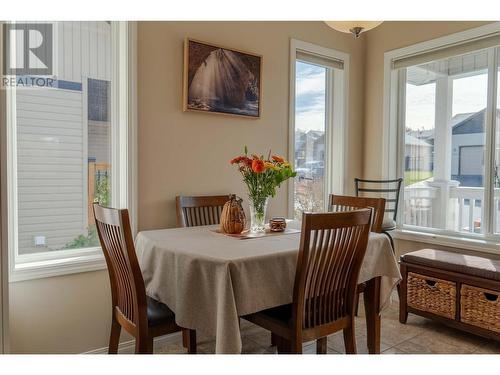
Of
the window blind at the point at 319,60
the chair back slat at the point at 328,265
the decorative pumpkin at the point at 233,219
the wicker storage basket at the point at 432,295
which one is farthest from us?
the window blind at the point at 319,60

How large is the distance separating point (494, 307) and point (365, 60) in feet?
8.40

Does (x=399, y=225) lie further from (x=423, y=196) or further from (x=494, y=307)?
(x=494, y=307)

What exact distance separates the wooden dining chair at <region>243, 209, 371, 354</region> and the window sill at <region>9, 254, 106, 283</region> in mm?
1077

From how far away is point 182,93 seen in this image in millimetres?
2729

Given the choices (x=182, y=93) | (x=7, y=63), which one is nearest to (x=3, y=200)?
(x=7, y=63)

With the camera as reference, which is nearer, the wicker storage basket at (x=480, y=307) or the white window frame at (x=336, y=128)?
the wicker storage basket at (x=480, y=307)

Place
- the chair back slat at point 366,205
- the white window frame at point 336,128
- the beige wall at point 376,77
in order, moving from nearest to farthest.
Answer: the chair back slat at point 366,205, the beige wall at point 376,77, the white window frame at point 336,128

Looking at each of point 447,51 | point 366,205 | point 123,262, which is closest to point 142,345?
point 123,262

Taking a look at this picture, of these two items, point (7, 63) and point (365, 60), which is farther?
point (365, 60)

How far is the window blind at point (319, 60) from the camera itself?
3468mm

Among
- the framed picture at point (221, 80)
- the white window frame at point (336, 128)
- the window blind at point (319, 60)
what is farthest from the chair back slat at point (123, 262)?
the white window frame at point (336, 128)

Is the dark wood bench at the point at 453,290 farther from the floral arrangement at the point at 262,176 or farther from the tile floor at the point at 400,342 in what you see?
the floral arrangement at the point at 262,176

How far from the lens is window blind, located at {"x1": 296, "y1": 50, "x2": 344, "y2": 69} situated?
3.47 m

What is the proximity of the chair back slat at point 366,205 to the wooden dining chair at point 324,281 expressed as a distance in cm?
72
